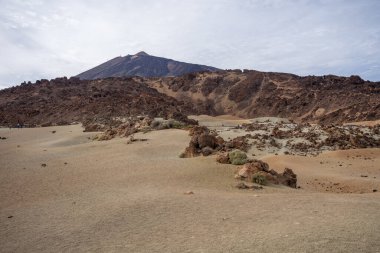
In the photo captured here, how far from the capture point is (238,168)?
40.0 feet

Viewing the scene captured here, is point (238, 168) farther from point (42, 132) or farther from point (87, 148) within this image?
point (42, 132)

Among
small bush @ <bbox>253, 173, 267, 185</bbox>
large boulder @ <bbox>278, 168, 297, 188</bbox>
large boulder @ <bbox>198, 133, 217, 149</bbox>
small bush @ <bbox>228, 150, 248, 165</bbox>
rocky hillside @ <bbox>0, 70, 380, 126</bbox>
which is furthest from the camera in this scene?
rocky hillside @ <bbox>0, 70, 380, 126</bbox>

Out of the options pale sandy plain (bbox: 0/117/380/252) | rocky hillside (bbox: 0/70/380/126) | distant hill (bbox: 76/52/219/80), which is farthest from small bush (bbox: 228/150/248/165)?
distant hill (bbox: 76/52/219/80)

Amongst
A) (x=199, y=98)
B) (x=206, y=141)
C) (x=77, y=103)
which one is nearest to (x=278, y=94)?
(x=199, y=98)

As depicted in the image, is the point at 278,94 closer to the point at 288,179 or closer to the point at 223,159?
the point at 223,159

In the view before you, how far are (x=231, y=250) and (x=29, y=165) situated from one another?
449 inches

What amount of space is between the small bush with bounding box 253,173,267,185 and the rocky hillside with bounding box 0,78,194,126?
21.9 meters

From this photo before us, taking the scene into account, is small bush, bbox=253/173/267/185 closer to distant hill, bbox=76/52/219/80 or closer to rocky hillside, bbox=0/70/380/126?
rocky hillside, bbox=0/70/380/126

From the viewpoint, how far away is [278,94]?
2224 inches

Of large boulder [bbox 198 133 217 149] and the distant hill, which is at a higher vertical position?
the distant hill

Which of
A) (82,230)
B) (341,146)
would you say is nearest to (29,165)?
(82,230)

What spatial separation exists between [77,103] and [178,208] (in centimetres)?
4154

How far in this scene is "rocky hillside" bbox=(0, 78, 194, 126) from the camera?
140 ft

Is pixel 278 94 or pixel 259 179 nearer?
pixel 259 179
